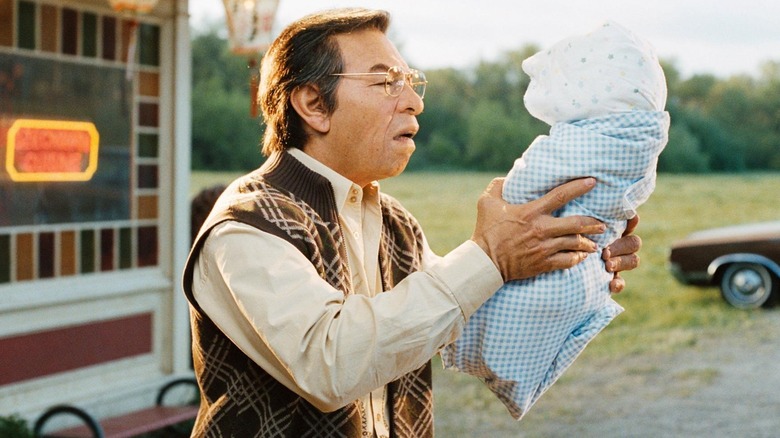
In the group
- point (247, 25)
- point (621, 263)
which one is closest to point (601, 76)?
point (621, 263)

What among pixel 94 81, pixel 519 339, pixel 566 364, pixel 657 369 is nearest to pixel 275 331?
pixel 519 339

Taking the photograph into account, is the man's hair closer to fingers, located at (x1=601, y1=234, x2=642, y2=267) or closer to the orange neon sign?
fingers, located at (x1=601, y1=234, x2=642, y2=267)

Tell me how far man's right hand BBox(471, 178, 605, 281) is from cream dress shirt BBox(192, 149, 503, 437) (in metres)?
0.04

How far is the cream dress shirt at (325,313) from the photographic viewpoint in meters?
1.50

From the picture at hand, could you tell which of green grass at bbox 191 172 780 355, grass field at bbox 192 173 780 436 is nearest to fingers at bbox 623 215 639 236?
grass field at bbox 192 173 780 436

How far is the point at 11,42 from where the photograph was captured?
4609 mm

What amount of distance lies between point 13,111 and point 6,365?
4.25 ft

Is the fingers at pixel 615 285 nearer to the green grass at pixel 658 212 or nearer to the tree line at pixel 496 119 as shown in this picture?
the tree line at pixel 496 119

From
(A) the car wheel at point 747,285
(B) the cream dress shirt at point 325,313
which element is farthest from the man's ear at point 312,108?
(A) the car wheel at point 747,285

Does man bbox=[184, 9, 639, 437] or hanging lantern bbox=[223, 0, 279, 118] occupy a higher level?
hanging lantern bbox=[223, 0, 279, 118]

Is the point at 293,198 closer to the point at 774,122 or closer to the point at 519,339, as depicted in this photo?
the point at 519,339

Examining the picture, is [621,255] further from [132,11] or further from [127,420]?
[127,420]

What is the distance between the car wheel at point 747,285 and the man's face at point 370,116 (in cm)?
986

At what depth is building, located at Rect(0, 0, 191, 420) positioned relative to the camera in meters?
4.68
